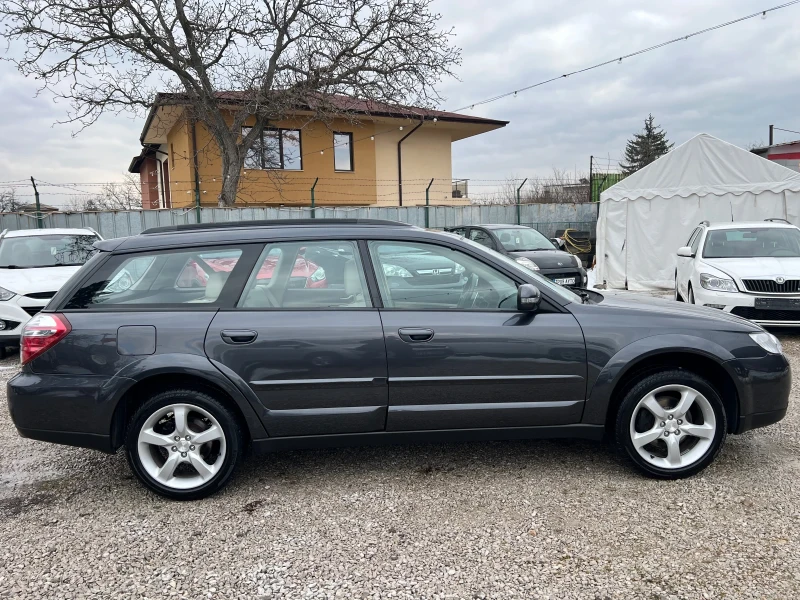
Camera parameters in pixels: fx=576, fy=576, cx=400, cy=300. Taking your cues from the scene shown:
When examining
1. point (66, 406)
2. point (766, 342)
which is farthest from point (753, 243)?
point (66, 406)

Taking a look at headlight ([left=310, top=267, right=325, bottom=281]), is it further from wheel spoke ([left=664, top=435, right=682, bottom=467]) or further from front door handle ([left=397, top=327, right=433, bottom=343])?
wheel spoke ([left=664, top=435, right=682, bottom=467])

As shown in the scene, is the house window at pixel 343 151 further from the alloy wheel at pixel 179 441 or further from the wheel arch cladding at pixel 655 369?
the wheel arch cladding at pixel 655 369

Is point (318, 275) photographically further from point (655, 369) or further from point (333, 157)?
point (333, 157)

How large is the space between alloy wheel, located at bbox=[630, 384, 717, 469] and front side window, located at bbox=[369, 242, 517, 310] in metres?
1.01

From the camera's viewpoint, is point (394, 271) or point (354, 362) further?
point (394, 271)

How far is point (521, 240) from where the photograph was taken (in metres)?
11.8

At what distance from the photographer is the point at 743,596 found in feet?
7.80

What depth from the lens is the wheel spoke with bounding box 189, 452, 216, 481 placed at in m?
3.27

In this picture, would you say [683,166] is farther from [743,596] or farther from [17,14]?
[17,14]

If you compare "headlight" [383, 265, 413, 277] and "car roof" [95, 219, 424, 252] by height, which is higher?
"car roof" [95, 219, 424, 252]

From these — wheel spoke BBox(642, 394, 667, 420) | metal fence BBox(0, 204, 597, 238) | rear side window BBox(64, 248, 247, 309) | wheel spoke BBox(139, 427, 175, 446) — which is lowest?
wheel spoke BBox(139, 427, 175, 446)

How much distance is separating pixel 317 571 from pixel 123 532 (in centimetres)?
114

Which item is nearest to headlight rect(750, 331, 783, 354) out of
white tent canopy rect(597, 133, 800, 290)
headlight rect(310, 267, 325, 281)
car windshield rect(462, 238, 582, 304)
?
car windshield rect(462, 238, 582, 304)

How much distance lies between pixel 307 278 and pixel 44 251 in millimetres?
6735
